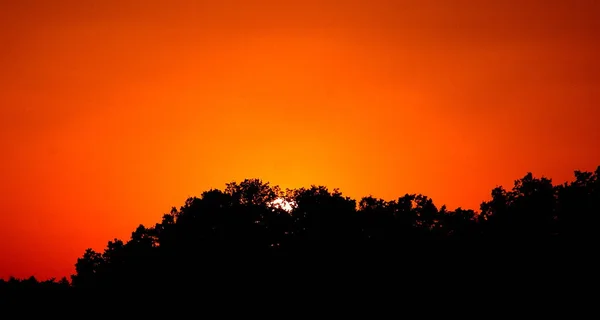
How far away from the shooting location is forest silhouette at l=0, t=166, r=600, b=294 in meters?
51.1

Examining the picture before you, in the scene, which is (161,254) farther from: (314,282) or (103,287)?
(314,282)

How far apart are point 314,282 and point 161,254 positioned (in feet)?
65.8

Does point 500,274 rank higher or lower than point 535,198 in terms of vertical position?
lower

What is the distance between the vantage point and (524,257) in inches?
1908

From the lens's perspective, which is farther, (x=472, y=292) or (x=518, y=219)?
(x=518, y=219)

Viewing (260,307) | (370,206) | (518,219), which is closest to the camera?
(518,219)

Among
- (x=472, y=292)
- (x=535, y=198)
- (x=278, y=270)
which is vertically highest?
(x=535, y=198)

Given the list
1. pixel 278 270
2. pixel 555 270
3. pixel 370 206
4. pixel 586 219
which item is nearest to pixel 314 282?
pixel 278 270

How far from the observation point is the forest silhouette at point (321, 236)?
51.1 metres

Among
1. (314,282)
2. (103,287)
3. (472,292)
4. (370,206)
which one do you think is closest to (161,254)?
(103,287)

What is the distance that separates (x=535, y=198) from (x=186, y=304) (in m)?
36.1

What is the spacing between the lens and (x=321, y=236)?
5869 centimetres

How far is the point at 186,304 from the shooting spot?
58.9m

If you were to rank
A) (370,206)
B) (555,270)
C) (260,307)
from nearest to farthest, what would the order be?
(555,270), (260,307), (370,206)
